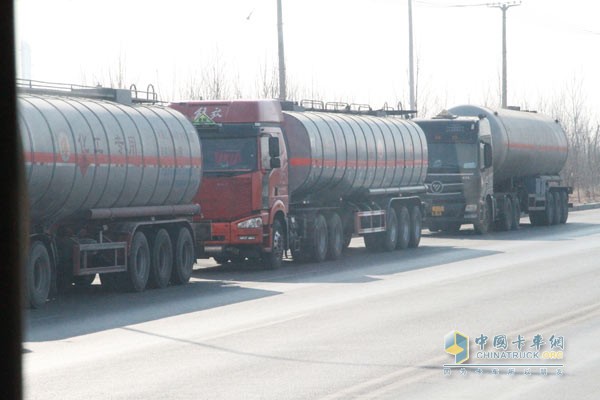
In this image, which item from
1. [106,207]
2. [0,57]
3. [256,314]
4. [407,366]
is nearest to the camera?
[407,366]

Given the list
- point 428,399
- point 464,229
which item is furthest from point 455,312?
point 464,229

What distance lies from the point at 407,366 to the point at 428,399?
177 centimetres

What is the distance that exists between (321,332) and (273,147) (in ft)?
35.8

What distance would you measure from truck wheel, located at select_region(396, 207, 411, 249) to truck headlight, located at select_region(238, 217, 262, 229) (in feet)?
26.5

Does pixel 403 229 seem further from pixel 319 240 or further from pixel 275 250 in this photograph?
pixel 275 250

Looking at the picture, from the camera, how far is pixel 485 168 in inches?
1475

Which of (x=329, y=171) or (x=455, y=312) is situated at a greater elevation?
(x=329, y=171)

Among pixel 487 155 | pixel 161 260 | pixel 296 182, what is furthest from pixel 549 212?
pixel 161 260

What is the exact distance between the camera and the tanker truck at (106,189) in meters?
18.7

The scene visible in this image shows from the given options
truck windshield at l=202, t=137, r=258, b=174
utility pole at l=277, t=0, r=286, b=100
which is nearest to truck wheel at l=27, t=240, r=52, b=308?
truck windshield at l=202, t=137, r=258, b=174

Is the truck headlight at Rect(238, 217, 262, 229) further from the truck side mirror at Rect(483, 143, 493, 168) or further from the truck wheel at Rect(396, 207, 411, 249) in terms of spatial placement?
the truck side mirror at Rect(483, 143, 493, 168)

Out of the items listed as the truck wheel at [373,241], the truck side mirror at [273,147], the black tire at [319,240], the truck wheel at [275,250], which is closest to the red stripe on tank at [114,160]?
the truck side mirror at [273,147]

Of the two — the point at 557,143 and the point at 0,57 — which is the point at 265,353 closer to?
the point at 0,57

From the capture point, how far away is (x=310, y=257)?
27641 mm
